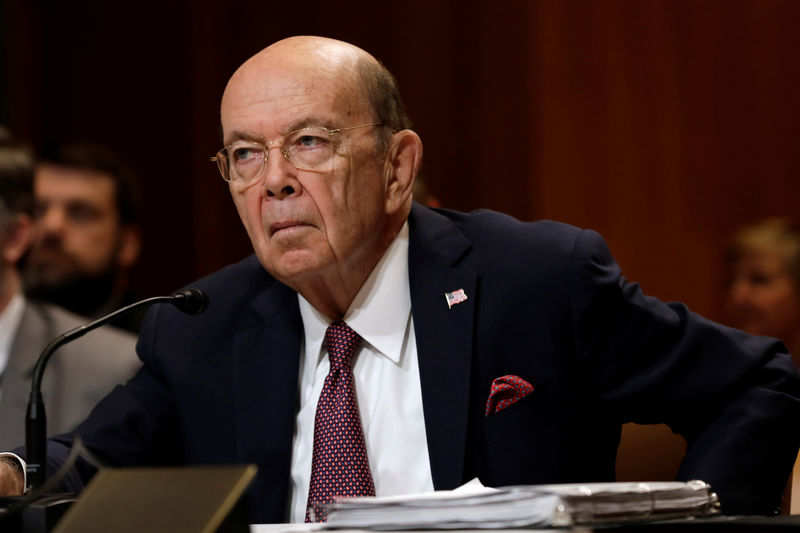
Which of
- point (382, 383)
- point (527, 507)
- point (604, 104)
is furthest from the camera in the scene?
point (604, 104)

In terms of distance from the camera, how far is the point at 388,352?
1.82 m

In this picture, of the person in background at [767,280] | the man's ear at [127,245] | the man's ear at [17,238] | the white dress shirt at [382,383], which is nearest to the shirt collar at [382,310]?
the white dress shirt at [382,383]

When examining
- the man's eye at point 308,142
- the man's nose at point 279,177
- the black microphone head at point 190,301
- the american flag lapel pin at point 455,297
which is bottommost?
the american flag lapel pin at point 455,297

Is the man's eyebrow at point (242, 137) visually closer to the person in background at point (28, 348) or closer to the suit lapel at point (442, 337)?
the suit lapel at point (442, 337)

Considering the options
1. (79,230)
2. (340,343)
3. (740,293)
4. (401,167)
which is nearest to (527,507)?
(340,343)

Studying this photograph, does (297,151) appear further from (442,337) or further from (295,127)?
(442,337)

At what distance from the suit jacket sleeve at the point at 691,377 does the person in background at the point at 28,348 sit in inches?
66.7

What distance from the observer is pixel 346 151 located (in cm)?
184

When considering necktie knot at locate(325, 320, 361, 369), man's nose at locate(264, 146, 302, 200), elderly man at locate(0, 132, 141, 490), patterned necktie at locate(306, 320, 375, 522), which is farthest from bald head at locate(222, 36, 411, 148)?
elderly man at locate(0, 132, 141, 490)

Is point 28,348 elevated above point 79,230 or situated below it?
below

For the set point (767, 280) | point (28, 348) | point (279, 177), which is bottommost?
point (28, 348)

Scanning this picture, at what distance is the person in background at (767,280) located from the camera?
3.50 m

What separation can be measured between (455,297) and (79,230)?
251cm

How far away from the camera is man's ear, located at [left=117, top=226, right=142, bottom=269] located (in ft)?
13.2
